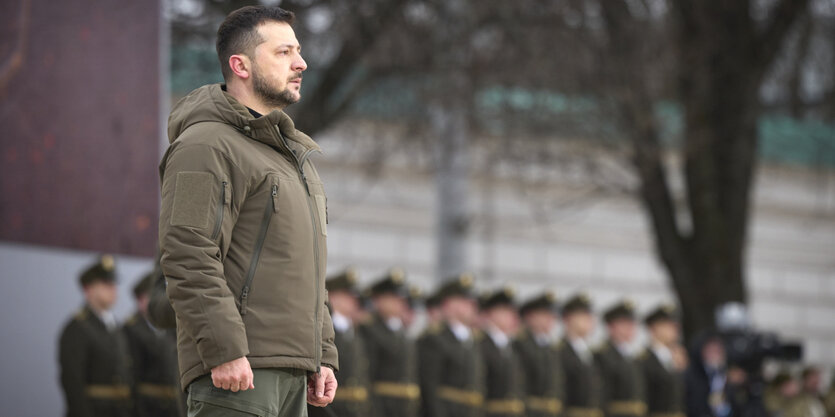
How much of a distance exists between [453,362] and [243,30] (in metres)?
6.83

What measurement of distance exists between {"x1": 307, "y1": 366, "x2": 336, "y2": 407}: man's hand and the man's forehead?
873 millimetres

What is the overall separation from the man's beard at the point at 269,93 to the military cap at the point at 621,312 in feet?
27.8

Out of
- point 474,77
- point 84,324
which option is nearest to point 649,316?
point 474,77

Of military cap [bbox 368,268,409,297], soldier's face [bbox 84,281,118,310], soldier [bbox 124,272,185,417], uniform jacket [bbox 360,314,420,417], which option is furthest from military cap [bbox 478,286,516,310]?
soldier's face [bbox 84,281,118,310]

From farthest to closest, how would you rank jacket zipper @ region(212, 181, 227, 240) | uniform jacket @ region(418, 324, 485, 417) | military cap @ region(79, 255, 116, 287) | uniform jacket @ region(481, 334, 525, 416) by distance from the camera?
uniform jacket @ region(481, 334, 525, 416)
uniform jacket @ region(418, 324, 485, 417)
military cap @ region(79, 255, 116, 287)
jacket zipper @ region(212, 181, 227, 240)

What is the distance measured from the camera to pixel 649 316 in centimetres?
1218

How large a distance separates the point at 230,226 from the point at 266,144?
0.92 ft

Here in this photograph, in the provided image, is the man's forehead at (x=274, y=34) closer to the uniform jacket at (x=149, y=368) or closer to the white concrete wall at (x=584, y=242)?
the uniform jacket at (x=149, y=368)

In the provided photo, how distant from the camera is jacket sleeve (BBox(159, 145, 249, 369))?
308 cm

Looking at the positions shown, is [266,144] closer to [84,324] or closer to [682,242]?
[84,324]

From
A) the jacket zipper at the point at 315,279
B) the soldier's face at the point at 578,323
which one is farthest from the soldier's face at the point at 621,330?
the jacket zipper at the point at 315,279

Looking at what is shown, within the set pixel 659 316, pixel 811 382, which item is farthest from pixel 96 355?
pixel 811 382

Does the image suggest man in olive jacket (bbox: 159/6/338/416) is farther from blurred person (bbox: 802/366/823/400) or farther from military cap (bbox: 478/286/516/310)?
blurred person (bbox: 802/366/823/400)

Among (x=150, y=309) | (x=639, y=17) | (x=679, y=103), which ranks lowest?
(x=150, y=309)
